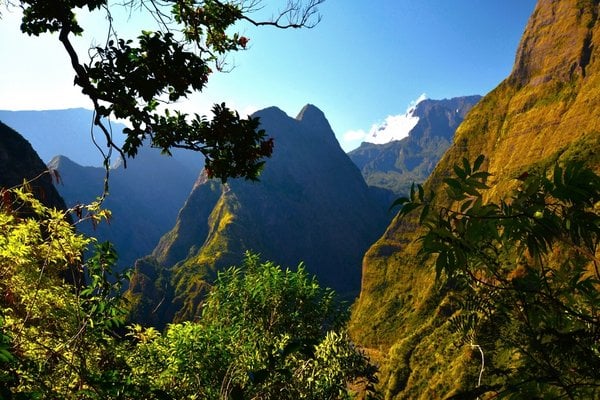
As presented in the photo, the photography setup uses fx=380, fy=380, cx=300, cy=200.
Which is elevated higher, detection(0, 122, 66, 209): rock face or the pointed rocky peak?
the pointed rocky peak

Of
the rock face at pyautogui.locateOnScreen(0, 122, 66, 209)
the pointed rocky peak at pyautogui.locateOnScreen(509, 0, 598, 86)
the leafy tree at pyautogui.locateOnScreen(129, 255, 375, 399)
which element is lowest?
the leafy tree at pyautogui.locateOnScreen(129, 255, 375, 399)

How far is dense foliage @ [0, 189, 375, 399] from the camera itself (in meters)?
7.45

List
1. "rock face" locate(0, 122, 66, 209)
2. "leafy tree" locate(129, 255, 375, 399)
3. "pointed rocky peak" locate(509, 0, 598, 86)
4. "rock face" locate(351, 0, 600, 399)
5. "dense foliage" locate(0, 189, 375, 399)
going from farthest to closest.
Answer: "pointed rocky peak" locate(509, 0, 598, 86), "rock face" locate(0, 122, 66, 209), "rock face" locate(351, 0, 600, 399), "leafy tree" locate(129, 255, 375, 399), "dense foliage" locate(0, 189, 375, 399)

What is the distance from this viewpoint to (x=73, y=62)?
5.73 m

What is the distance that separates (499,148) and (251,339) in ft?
477

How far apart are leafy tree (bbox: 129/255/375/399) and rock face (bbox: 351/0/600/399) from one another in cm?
7095

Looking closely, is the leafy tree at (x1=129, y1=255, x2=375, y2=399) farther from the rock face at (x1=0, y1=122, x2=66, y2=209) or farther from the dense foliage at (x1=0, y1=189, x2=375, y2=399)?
the rock face at (x1=0, y1=122, x2=66, y2=209)

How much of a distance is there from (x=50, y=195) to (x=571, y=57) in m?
165

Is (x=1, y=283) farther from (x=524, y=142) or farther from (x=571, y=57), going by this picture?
(x=571, y=57)

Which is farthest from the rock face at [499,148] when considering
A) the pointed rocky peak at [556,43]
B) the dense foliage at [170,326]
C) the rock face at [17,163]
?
the rock face at [17,163]

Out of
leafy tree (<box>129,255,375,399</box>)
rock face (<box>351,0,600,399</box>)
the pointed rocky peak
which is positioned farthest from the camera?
the pointed rocky peak

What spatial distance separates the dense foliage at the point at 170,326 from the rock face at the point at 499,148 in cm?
7140

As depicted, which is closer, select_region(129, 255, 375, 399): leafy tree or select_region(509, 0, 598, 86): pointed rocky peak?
select_region(129, 255, 375, 399): leafy tree

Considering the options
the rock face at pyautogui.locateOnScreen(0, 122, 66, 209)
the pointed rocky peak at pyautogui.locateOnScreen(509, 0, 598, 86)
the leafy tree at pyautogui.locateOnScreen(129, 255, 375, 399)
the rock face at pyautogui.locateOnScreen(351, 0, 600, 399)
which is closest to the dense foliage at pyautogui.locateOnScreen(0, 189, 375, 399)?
the leafy tree at pyautogui.locateOnScreen(129, 255, 375, 399)
